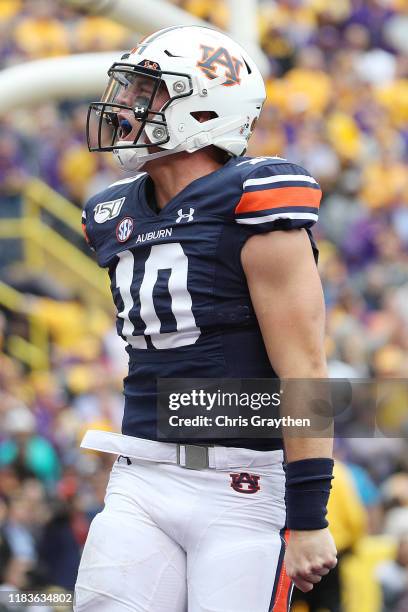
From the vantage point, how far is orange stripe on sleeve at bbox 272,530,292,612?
279 centimetres

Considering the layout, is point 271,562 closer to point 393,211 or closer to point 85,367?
point 85,367

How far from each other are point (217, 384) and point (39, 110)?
28.1ft

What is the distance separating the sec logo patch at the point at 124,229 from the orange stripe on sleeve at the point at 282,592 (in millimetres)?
792

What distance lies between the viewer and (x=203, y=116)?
9.93ft

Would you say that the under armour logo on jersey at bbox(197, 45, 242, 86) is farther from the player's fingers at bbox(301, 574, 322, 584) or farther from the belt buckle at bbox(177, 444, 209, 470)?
the player's fingers at bbox(301, 574, 322, 584)

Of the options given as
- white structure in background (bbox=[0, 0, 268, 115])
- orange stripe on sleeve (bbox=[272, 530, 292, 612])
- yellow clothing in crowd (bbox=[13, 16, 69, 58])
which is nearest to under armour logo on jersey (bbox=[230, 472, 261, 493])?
orange stripe on sleeve (bbox=[272, 530, 292, 612])

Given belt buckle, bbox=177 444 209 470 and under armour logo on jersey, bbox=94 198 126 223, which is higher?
under armour logo on jersey, bbox=94 198 126 223

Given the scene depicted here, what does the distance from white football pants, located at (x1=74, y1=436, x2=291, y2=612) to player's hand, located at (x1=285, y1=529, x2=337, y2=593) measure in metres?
0.09

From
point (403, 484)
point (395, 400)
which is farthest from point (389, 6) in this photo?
point (395, 400)

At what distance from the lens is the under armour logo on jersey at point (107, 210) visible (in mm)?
3111

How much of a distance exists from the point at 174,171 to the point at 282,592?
3.25 ft

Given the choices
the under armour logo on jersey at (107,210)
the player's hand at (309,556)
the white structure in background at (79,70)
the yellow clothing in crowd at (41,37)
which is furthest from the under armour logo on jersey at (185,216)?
the yellow clothing in crowd at (41,37)

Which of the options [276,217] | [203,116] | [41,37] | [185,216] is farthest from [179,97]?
[41,37]

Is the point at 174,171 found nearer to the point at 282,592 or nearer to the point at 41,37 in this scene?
the point at 282,592
